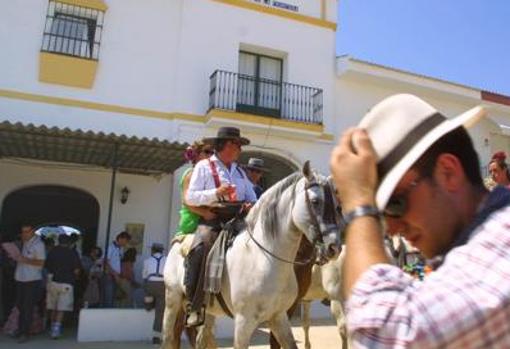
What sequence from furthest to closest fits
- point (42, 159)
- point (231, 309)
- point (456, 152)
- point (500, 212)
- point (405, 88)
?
point (405, 88)
point (42, 159)
point (231, 309)
point (456, 152)
point (500, 212)

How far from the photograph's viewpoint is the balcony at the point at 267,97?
42.0ft

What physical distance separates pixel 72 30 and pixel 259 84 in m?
4.78

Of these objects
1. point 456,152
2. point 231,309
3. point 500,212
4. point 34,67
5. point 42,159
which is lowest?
point 231,309

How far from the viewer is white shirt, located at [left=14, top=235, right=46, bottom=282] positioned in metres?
9.25

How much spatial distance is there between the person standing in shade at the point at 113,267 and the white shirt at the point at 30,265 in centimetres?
125

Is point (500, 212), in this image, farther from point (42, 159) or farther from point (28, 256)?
point (42, 159)

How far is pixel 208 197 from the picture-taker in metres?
4.60

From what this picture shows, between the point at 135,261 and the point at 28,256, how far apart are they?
2.43 metres

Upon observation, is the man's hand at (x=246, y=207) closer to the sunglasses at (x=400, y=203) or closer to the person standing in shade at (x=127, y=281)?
the sunglasses at (x=400, y=203)

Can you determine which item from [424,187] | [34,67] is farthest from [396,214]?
[34,67]

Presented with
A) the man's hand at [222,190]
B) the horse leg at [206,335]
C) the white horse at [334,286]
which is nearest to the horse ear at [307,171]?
the man's hand at [222,190]

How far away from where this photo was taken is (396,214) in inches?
43.3

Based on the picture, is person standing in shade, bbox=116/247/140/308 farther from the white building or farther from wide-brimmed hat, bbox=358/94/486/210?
wide-brimmed hat, bbox=358/94/486/210

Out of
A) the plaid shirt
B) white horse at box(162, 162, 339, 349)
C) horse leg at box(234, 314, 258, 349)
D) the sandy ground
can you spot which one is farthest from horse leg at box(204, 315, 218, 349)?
the plaid shirt
